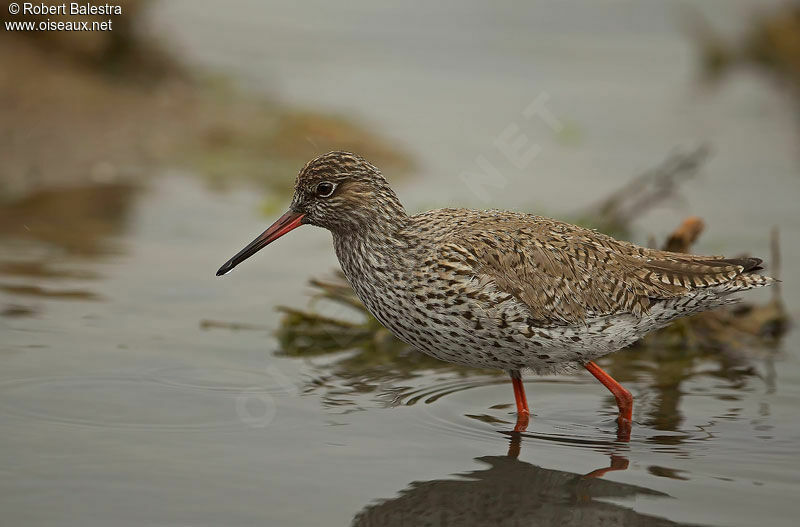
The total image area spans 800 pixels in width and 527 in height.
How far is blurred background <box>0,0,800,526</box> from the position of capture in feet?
21.9

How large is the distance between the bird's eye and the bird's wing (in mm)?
823

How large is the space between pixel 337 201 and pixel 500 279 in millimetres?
1200

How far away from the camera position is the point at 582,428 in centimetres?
→ 782

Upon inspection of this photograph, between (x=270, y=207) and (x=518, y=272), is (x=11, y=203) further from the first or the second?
(x=518, y=272)

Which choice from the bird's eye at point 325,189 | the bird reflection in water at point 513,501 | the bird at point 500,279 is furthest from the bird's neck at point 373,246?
the bird reflection in water at point 513,501

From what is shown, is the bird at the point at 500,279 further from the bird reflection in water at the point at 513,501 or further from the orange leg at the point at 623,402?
the bird reflection in water at the point at 513,501

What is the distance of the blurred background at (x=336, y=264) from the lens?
6.68 metres

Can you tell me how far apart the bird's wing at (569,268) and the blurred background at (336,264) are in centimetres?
82

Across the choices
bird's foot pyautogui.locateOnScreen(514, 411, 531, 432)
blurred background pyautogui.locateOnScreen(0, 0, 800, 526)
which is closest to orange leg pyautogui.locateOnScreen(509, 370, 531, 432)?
bird's foot pyautogui.locateOnScreen(514, 411, 531, 432)

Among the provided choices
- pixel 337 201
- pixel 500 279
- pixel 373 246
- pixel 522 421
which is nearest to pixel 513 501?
pixel 522 421

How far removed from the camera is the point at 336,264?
11.2 metres

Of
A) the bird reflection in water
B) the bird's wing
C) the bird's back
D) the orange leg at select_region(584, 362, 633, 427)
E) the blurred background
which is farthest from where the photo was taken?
the orange leg at select_region(584, 362, 633, 427)

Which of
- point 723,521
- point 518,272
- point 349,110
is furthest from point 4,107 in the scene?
point 723,521

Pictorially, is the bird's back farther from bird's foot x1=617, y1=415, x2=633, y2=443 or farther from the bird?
bird's foot x1=617, y1=415, x2=633, y2=443
